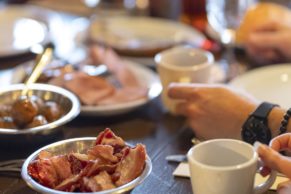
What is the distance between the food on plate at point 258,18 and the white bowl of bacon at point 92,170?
0.74 m

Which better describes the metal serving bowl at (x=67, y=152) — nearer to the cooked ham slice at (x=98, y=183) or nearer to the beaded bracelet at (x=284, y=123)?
the cooked ham slice at (x=98, y=183)

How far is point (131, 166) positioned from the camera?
87cm

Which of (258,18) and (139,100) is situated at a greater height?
(258,18)

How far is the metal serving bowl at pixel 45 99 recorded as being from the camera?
1037mm

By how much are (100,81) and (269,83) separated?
38cm

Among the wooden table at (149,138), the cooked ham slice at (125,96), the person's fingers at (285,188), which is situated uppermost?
the person's fingers at (285,188)

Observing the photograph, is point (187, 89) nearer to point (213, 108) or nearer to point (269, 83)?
point (213, 108)

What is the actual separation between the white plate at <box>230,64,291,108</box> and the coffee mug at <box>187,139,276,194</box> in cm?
42

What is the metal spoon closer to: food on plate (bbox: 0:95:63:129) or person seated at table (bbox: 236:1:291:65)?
food on plate (bbox: 0:95:63:129)

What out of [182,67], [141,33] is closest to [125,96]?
[182,67]

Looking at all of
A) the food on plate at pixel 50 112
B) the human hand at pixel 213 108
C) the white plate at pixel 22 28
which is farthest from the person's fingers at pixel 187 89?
the white plate at pixel 22 28

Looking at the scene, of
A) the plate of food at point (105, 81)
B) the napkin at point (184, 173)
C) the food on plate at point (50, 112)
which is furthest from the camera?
the plate of food at point (105, 81)

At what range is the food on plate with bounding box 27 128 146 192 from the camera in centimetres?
85

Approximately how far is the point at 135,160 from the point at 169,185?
0.48 ft
